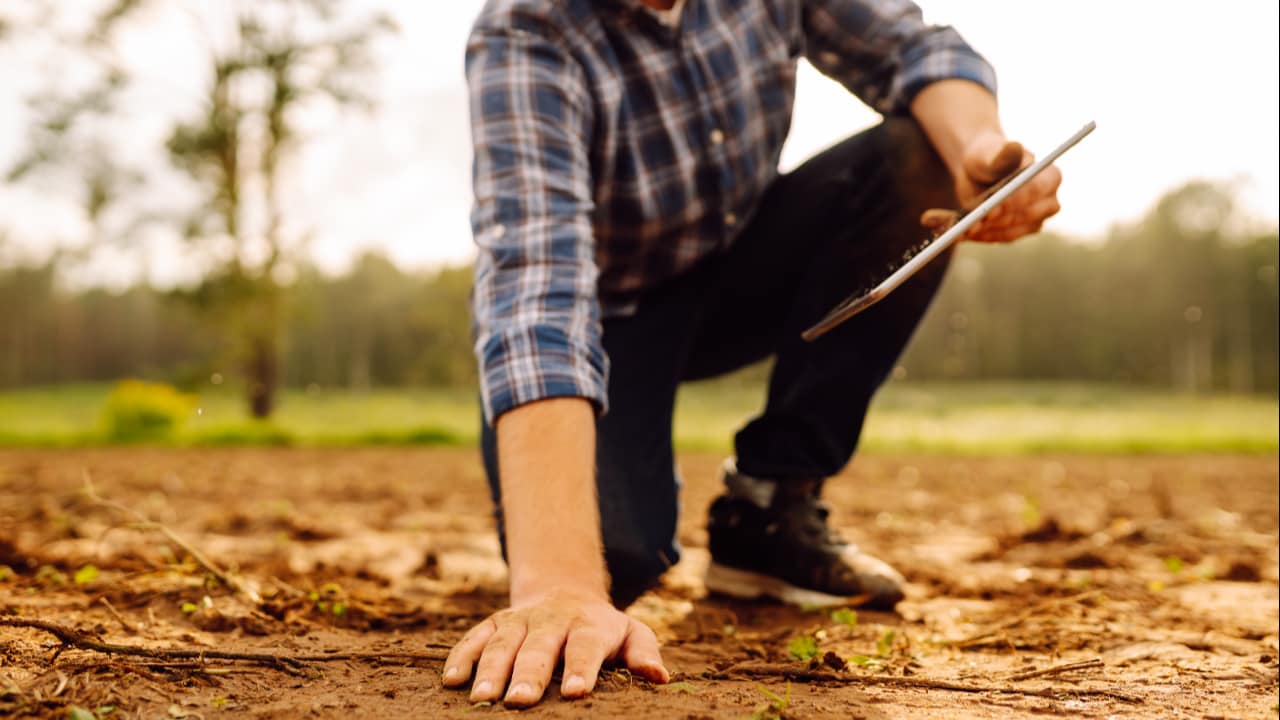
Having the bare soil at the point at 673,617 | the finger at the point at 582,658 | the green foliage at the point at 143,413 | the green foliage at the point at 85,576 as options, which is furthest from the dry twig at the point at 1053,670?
the green foliage at the point at 143,413

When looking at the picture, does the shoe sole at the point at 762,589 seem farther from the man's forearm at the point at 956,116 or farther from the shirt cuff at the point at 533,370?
the man's forearm at the point at 956,116

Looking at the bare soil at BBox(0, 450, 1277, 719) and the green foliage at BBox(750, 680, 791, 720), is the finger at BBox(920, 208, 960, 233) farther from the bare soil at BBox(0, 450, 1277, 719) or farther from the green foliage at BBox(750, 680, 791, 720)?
the green foliage at BBox(750, 680, 791, 720)

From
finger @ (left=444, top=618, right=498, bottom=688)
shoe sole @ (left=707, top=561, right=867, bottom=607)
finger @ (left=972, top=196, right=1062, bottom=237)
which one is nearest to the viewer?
finger @ (left=444, top=618, right=498, bottom=688)

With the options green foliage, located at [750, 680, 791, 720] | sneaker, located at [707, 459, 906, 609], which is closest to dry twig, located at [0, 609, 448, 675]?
green foliage, located at [750, 680, 791, 720]

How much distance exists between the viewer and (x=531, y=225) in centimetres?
154

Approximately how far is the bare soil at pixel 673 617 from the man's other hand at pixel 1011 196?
31.4 inches

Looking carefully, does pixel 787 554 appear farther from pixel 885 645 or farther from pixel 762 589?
pixel 885 645

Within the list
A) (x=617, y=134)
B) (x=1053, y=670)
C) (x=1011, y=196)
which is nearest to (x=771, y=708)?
(x=1053, y=670)

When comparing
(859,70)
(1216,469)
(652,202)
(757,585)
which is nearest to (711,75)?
(652,202)

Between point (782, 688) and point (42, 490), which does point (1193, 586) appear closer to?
point (782, 688)

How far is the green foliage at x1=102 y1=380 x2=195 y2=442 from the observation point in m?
9.95

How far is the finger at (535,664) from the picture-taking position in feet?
3.34

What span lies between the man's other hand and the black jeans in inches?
11.6

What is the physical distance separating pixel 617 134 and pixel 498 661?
1284 millimetres
